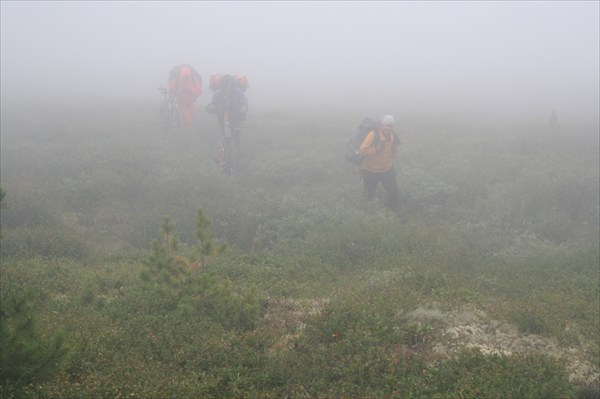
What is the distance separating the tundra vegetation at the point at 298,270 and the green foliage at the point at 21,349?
0.6 inches

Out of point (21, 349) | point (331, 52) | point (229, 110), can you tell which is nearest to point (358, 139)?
point (229, 110)

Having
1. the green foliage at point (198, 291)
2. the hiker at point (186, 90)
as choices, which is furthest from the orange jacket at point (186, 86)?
the green foliage at point (198, 291)

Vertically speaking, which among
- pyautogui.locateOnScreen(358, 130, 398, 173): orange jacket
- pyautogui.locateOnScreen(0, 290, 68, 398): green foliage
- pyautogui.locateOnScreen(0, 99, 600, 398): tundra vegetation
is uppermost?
pyautogui.locateOnScreen(358, 130, 398, 173): orange jacket

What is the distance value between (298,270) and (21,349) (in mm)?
5311

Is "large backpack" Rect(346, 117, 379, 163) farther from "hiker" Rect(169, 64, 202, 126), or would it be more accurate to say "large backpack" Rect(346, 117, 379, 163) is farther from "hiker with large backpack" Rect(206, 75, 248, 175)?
"hiker" Rect(169, 64, 202, 126)

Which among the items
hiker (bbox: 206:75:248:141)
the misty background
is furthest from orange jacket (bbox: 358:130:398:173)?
the misty background

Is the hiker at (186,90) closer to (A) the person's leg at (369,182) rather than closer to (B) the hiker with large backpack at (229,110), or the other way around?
(B) the hiker with large backpack at (229,110)

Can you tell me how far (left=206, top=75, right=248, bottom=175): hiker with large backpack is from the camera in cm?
1664

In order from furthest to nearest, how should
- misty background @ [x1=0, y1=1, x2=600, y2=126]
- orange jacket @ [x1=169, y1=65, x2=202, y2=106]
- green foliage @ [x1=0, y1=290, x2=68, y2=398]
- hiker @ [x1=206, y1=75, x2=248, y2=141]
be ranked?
misty background @ [x1=0, y1=1, x2=600, y2=126]
orange jacket @ [x1=169, y1=65, x2=202, y2=106]
hiker @ [x1=206, y1=75, x2=248, y2=141]
green foliage @ [x1=0, y1=290, x2=68, y2=398]

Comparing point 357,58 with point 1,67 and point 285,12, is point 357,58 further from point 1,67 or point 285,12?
point 1,67

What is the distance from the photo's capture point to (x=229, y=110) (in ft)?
55.2

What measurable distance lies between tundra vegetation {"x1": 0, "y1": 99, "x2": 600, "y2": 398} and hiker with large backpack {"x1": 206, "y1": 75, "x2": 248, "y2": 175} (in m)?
0.72

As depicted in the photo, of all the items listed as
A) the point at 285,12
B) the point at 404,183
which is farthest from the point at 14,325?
the point at 285,12

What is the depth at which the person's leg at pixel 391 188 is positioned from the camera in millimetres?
12680
